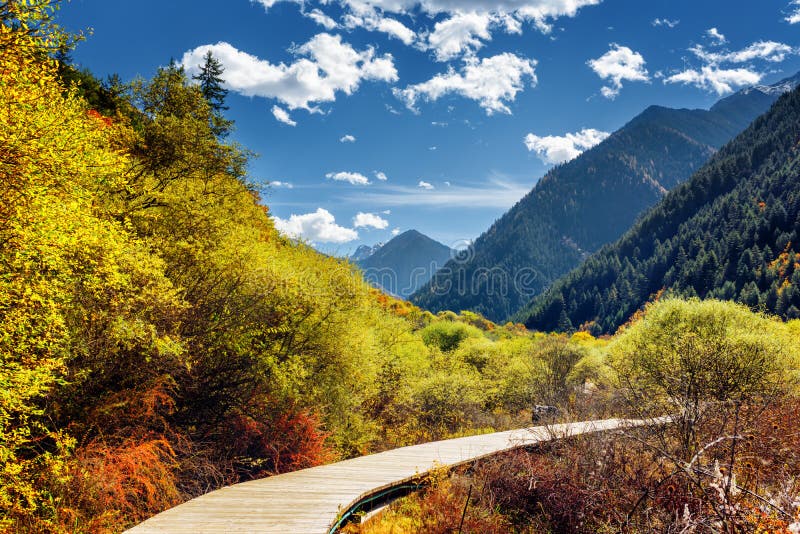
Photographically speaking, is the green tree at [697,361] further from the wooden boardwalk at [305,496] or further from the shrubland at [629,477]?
the wooden boardwalk at [305,496]

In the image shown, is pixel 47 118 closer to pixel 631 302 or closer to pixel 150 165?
pixel 150 165

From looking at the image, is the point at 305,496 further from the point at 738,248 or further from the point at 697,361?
the point at 738,248

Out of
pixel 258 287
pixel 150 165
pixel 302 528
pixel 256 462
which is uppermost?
pixel 150 165

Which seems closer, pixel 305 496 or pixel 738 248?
pixel 305 496

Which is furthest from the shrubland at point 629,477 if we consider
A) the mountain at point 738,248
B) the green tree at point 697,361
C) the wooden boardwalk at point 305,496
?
the mountain at point 738,248

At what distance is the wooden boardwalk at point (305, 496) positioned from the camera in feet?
25.3

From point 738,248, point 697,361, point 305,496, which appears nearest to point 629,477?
point 305,496

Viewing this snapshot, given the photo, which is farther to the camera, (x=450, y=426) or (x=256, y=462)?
(x=450, y=426)

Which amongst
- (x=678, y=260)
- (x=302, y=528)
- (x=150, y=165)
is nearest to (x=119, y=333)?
(x=302, y=528)

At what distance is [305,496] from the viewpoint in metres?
9.35

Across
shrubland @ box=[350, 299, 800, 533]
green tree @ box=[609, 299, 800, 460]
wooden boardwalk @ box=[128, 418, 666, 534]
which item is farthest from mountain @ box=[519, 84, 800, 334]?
wooden boardwalk @ box=[128, 418, 666, 534]

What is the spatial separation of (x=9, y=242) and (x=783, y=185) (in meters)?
217

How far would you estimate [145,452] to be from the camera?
10922mm

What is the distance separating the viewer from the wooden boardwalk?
7.71 meters
